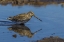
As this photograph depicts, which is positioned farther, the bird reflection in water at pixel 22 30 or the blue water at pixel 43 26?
the bird reflection in water at pixel 22 30

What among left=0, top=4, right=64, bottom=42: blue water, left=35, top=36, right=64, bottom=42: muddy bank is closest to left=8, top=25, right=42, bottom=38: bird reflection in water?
left=0, top=4, right=64, bottom=42: blue water

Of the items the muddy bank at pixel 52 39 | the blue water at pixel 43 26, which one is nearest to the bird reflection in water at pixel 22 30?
the blue water at pixel 43 26

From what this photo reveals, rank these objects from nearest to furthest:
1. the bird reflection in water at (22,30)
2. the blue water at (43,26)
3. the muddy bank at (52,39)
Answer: the muddy bank at (52,39)
the blue water at (43,26)
the bird reflection in water at (22,30)

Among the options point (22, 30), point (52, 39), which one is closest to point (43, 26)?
point (22, 30)

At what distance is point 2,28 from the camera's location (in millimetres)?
12961

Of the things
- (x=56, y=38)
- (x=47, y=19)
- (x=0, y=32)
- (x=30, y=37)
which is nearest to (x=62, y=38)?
(x=56, y=38)

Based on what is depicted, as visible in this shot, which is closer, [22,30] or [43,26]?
[22,30]

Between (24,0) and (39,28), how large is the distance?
36.8 ft

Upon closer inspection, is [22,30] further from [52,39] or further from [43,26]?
[52,39]

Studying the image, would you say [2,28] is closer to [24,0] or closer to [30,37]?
[30,37]

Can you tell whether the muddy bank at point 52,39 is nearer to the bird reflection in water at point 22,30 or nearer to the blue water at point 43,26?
the blue water at point 43,26

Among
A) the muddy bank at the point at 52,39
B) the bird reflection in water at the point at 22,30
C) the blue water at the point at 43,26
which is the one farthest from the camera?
the bird reflection in water at the point at 22,30

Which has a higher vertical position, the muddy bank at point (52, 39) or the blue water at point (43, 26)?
the muddy bank at point (52, 39)

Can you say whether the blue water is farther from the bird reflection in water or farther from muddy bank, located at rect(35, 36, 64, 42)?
muddy bank, located at rect(35, 36, 64, 42)
